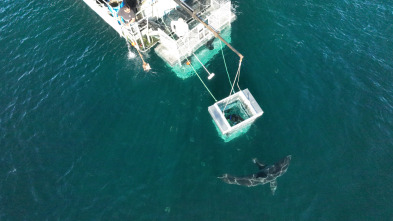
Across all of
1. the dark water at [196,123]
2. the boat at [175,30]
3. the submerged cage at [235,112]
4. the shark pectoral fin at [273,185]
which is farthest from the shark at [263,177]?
the boat at [175,30]

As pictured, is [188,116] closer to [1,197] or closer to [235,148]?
[235,148]

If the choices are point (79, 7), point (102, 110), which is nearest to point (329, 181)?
point (102, 110)

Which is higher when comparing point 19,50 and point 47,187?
point 19,50

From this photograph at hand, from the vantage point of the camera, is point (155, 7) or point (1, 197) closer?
point (1, 197)

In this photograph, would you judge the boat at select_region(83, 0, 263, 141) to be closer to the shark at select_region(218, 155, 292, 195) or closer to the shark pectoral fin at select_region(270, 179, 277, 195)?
the shark at select_region(218, 155, 292, 195)

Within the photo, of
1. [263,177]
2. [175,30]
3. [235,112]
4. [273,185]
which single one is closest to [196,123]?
[235,112]

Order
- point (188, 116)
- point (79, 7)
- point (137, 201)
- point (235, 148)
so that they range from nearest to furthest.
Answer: point (137, 201), point (235, 148), point (188, 116), point (79, 7)
